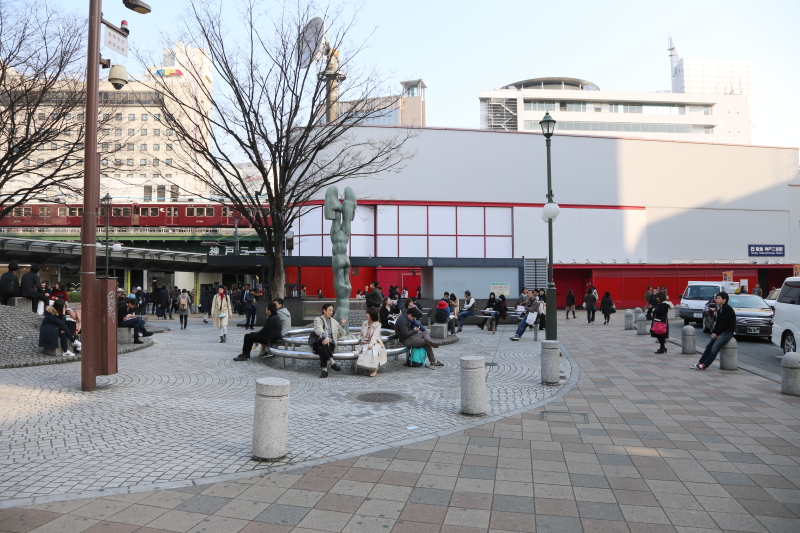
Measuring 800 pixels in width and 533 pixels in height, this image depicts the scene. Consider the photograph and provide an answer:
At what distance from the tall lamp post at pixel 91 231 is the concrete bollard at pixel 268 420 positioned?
15.1 ft

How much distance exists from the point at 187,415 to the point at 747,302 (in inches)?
699

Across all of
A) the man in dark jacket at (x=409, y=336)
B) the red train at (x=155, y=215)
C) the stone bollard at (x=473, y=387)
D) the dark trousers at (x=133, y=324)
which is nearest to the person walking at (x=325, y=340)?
the man in dark jacket at (x=409, y=336)

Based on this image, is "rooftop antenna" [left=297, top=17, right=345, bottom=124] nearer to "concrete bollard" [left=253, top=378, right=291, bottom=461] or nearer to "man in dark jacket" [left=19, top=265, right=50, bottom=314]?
"man in dark jacket" [left=19, top=265, right=50, bottom=314]

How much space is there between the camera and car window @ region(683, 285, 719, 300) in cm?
2194

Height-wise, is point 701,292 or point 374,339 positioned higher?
point 701,292

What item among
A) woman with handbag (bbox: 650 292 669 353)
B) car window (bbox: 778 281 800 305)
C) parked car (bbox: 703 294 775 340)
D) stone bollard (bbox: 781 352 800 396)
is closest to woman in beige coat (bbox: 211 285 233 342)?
woman with handbag (bbox: 650 292 669 353)

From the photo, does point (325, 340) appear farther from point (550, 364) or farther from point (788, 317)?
point (788, 317)

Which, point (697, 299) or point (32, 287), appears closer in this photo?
point (32, 287)

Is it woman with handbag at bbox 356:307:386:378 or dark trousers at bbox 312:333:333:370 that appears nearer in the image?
woman with handbag at bbox 356:307:386:378

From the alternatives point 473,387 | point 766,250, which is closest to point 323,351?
point 473,387

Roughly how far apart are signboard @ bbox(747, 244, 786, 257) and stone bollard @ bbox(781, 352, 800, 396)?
36.6 metres

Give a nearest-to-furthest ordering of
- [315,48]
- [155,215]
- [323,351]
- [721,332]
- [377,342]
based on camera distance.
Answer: [377,342] < [323,351] < [721,332] < [315,48] < [155,215]

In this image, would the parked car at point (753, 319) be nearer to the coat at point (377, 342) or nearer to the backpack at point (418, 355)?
the backpack at point (418, 355)

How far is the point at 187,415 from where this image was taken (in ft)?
24.5
